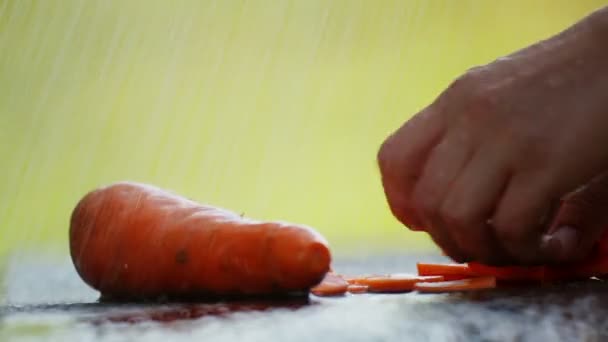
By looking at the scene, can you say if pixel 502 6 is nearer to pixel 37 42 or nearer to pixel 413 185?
pixel 37 42

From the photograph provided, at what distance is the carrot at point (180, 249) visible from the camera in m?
0.81

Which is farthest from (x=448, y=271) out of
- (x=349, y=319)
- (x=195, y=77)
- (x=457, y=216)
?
(x=195, y=77)

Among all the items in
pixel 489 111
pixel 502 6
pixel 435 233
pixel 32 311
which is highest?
pixel 502 6

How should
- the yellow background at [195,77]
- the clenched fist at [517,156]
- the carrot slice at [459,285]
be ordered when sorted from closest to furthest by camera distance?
the clenched fist at [517,156], the carrot slice at [459,285], the yellow background at [195,77]

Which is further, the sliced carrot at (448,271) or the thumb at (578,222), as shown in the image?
the sliced carrot at (448,271)

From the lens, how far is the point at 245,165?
16.6 ft

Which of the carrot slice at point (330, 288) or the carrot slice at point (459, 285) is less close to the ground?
the carrot slice at point (459, 285)

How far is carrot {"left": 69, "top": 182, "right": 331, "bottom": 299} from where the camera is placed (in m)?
0.81

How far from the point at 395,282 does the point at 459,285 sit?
0.08 meters

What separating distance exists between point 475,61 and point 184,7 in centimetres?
144

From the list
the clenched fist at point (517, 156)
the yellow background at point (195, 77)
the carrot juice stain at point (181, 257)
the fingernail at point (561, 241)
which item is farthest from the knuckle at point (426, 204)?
the yellow background at point (195, 77)

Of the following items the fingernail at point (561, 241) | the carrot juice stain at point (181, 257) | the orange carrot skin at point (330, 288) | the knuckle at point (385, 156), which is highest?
the knuckle at point (385, 156)

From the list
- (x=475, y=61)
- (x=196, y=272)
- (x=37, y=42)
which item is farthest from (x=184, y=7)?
(x=196, y=272)

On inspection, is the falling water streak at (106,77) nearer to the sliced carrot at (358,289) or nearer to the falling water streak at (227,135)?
the falling water streak at (227,135)
